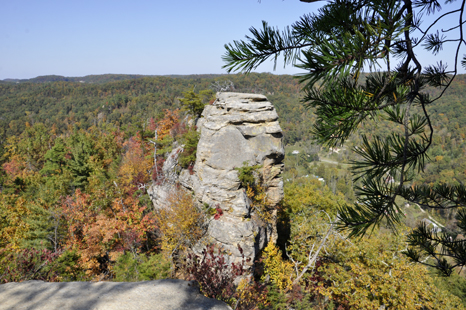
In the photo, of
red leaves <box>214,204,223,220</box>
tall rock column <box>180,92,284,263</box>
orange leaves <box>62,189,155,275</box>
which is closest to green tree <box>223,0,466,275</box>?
tall rock column <box>180,92,284,263</box>

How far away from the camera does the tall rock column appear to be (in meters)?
12.4

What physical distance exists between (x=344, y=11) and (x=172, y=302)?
3.98 m

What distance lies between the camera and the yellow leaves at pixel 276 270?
11898 millimetres

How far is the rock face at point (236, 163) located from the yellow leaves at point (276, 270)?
1.88 feet

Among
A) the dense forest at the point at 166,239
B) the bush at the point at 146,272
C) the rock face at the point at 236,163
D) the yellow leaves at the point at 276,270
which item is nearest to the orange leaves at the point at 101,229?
the dense forest at the point at 166,239

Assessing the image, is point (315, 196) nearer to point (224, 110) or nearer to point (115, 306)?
point (224, 110)

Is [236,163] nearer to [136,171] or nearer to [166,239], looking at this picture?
[166,239]

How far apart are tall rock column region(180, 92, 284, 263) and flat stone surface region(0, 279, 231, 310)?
326 inches

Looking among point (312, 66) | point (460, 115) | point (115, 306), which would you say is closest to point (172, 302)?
point (115, 306)

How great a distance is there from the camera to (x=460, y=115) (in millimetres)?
116250

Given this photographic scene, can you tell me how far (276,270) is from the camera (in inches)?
483

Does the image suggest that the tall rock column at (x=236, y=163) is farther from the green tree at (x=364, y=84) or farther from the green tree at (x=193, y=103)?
the green tree at (x=364, y=84)

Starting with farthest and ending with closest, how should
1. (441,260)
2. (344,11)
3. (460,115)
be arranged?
(460,115) → (441,260) → (344,11)

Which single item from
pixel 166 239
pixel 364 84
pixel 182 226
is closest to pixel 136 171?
pixel 166 239
